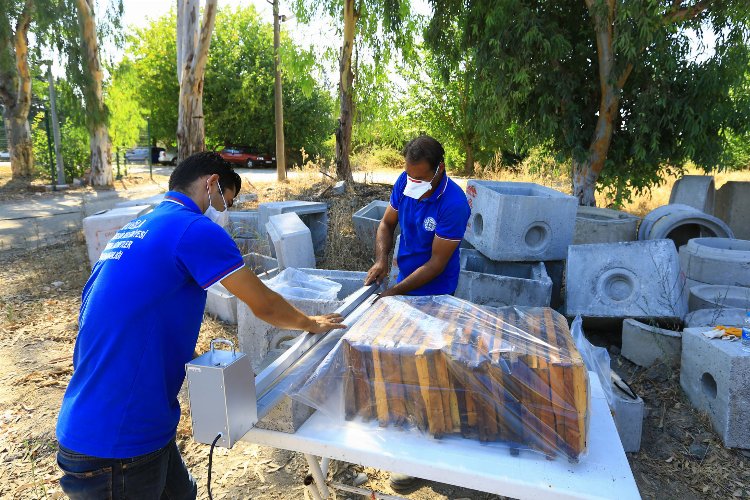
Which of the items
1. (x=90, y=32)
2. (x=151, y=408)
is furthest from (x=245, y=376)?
(x=90, y=32)

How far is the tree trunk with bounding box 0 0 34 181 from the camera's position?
15.2 meters

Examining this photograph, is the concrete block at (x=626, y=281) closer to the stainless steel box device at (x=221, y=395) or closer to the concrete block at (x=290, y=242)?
the concrete block at (x=290, y=242)

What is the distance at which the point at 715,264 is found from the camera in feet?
16.4

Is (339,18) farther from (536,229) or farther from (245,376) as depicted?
(245,376)

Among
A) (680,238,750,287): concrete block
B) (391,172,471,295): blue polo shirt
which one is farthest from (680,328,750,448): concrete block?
(391,172,471,295): blue polo shirt

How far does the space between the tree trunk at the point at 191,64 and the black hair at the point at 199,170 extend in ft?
28.1

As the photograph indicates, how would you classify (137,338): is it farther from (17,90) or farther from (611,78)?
(17,90)

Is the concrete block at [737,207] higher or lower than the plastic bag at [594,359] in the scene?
higher

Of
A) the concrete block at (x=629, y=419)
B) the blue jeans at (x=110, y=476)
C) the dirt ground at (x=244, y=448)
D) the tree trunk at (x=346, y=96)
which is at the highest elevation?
the tree trunk at (x=346, y=96)

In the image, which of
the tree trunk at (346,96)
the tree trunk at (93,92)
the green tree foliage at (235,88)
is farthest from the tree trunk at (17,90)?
the green tree foliage at (235,88)

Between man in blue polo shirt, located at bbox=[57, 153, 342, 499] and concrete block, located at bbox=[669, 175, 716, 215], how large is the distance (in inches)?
319

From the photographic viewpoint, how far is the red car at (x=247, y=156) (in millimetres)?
28781

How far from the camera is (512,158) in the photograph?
22234mm

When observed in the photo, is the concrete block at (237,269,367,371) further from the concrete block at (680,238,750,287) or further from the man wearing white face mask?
the concrete block at (680,238,750,287)
